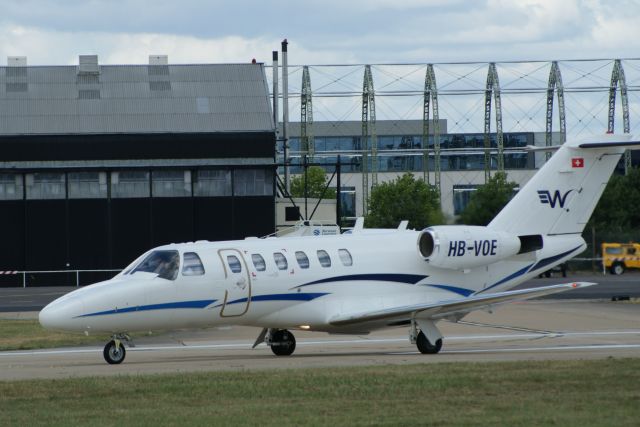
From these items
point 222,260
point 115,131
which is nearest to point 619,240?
point 115,131

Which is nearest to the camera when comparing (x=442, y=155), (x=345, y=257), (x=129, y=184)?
(x=345, y=257)

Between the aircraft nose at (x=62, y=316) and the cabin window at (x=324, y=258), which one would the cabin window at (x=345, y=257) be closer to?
the cabin window at (x=324, y=258)

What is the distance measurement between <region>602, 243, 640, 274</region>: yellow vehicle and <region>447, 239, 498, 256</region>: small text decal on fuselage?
4507cm

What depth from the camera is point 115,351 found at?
2431 centimetres

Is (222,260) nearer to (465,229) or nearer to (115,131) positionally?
(465,229)

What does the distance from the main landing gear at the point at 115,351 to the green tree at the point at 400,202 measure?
34397mm

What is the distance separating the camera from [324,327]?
25.7 m

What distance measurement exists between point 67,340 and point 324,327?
31.4ft

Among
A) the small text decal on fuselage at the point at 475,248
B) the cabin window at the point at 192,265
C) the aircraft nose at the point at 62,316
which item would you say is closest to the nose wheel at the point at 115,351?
the aircraft nose at the point at 62,316

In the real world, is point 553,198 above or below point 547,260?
above

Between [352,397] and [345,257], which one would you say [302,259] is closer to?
[345,257]

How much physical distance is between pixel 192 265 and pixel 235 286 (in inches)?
37.6

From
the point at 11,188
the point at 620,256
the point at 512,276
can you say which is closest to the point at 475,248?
the point at 512,276

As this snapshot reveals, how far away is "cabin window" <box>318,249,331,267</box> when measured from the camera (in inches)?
1012
